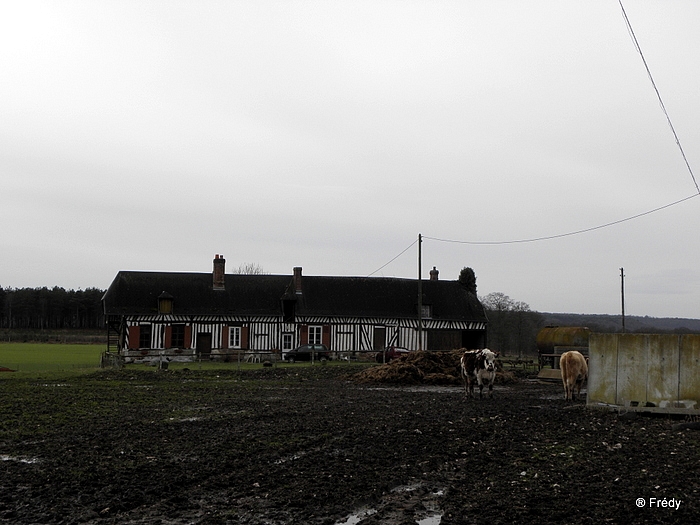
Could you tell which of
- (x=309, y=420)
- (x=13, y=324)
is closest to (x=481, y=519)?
(x=309, y=420)

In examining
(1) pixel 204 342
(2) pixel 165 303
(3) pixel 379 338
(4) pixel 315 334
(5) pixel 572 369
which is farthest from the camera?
(3) pixel 379 338

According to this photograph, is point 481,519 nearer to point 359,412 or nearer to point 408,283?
point 359,412

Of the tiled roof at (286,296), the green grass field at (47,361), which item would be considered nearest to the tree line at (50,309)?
the green grass field at (47,361)

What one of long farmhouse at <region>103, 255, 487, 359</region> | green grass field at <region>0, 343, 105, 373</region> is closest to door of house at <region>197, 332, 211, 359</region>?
long farmhouse at <region>103, 255, 487, 359</region>

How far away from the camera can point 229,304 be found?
164 ft

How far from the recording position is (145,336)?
47.2 m

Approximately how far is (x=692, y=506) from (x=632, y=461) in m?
2.44

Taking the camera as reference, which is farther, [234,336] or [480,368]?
[234,336]

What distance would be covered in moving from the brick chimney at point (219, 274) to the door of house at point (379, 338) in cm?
1184

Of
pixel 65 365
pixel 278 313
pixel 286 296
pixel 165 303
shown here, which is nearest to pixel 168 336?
pixel 165 303

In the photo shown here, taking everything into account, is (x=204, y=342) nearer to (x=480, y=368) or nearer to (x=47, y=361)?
(x=47, y=361)

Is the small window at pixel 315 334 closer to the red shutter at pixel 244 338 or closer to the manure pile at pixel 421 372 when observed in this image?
the red shutter at pixel 244 338

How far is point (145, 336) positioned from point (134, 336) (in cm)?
75

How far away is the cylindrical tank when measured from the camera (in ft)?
121
